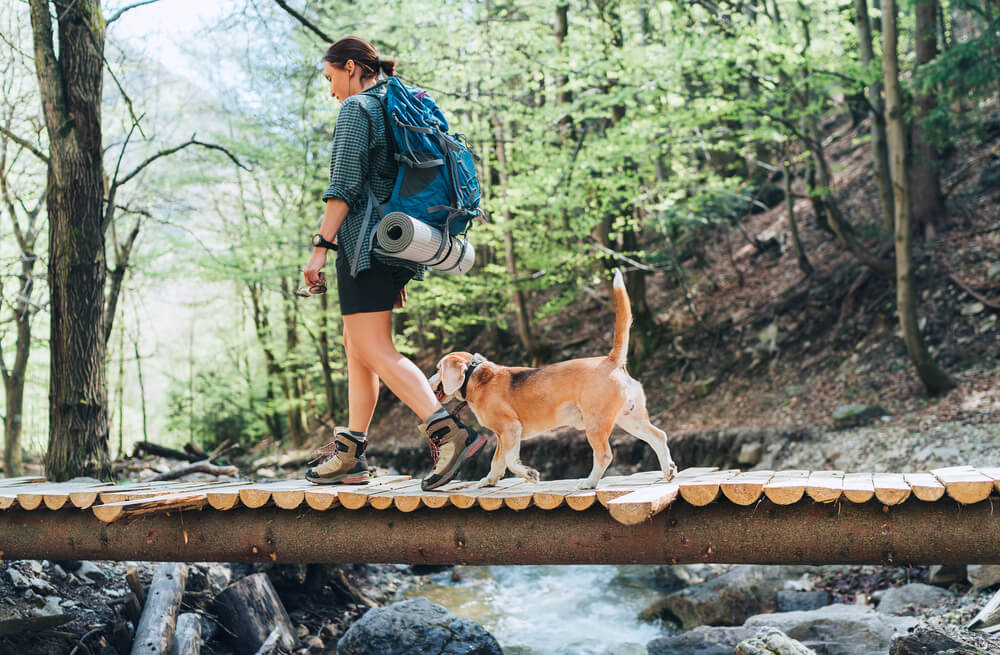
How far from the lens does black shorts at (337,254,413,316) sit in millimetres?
3555

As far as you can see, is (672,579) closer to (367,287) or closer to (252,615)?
(252,615)

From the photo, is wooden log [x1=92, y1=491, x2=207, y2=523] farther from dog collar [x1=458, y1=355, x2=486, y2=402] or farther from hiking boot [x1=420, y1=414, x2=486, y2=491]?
dog collar [x1=458, y1=355, x2=486, y2=402]

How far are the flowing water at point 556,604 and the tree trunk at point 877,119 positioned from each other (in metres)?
6.98

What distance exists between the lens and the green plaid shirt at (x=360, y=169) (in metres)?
3.45

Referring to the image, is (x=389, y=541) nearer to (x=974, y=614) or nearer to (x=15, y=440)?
(x=974, y=614)

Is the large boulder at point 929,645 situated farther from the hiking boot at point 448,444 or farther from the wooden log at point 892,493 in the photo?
the hiking boot at point 448,444

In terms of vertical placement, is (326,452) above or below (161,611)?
above

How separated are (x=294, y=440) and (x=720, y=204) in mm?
12849

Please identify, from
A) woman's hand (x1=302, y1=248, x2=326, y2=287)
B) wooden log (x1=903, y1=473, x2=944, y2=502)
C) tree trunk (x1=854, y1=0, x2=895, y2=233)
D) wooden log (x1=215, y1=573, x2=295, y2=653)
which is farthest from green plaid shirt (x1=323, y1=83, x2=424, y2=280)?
tree trunk (x1=854, y1=0, x2=895, y2=233)

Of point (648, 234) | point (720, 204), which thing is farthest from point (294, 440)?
point (720, 204)

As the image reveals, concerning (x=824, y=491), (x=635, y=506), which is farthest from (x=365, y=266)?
(x=824, y=491)

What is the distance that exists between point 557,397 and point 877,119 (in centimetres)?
952

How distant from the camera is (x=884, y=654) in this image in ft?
15.2

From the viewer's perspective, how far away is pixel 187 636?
15.7 feet
